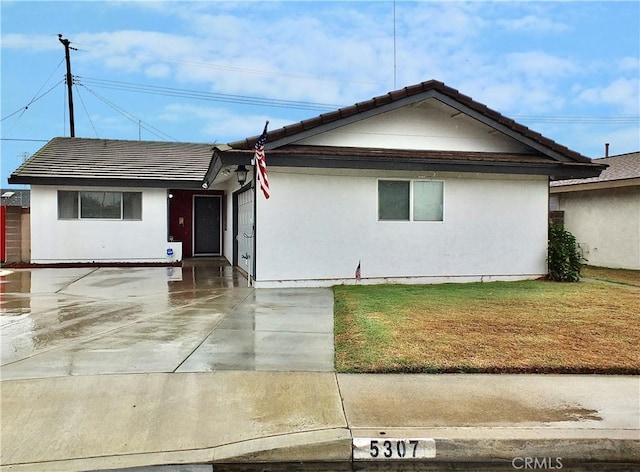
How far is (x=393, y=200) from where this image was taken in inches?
471

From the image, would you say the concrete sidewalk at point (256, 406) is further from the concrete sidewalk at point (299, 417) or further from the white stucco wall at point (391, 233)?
the white stucco wall at point (391, 233)

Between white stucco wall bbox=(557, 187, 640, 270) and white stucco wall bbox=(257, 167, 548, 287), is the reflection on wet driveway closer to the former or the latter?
white stucco wall bbox=(257, 167, 548, 287)

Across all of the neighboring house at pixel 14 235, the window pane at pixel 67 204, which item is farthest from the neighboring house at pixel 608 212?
the neighboring house at pixel 14 235

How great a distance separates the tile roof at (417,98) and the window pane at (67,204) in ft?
28.7

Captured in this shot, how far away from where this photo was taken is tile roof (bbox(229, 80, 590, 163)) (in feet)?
36.0

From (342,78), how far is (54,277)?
3029 centimetres

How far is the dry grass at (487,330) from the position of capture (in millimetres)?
5504

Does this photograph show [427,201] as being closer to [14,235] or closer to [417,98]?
[417,98]

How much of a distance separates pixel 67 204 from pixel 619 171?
18755mm

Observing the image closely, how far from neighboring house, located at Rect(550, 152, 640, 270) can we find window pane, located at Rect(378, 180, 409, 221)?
8213mm

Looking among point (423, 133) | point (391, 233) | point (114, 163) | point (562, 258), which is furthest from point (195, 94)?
point (562, 258)

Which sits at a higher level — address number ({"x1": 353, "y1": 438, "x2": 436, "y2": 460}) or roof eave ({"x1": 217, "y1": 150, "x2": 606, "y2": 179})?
roof eave ({"x1": 217, "y1": 150, "x2": 606, "y2": 179})

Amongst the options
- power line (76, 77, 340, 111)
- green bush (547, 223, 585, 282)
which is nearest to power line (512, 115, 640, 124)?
power line (76, 77, 340, 111)

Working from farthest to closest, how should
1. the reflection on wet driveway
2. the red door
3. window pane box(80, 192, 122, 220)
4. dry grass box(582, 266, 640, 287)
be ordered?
window pane box(80, 192, 122, 220), the red door, dry grass box(582, 266, 640, 287), the reflection on wet driveway
